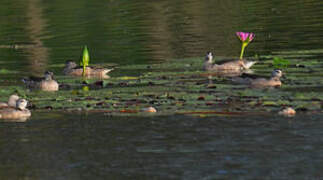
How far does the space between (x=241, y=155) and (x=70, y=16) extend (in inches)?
1266

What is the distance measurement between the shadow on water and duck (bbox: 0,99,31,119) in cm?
24

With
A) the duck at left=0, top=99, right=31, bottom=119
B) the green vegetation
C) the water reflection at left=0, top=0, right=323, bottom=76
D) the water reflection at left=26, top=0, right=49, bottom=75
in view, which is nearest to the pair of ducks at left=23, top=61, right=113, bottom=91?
the green vegetation

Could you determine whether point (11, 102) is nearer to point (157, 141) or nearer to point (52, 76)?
point (52, 76)

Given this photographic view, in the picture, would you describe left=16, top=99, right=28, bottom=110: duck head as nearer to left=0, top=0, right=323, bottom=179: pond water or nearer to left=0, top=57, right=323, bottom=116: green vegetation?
left=0, top=0, right=323, bottom=179: pond water

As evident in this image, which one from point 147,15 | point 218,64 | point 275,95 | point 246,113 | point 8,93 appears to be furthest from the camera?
point 147,15

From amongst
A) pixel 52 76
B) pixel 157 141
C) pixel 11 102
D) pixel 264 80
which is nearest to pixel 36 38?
pixel 52 76

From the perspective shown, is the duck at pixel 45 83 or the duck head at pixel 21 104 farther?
the duck at pixel 45 83

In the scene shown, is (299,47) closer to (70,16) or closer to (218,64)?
(218,64)

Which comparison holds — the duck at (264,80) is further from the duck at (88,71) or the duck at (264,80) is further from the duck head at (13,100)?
the duck head at (13,100)

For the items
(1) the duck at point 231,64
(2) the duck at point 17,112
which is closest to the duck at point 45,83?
(2) the duck at point 17,112

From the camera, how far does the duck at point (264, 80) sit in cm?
1911

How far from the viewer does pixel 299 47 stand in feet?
89.0

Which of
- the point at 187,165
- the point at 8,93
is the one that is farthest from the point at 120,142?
the point at 8,93

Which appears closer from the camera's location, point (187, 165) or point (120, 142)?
point (187, 165)
